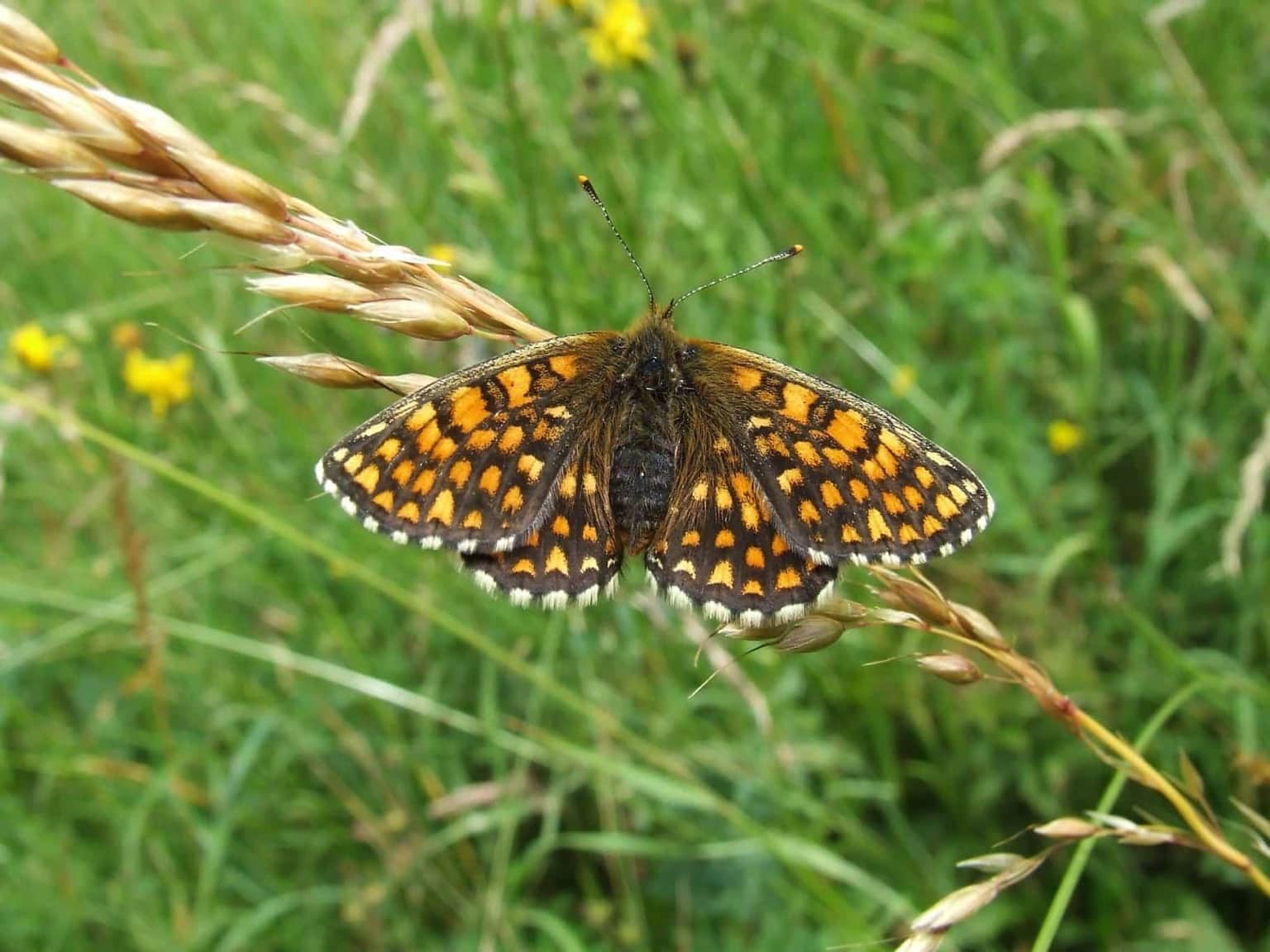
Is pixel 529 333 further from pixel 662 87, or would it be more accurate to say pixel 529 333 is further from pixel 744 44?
pixel 744 44

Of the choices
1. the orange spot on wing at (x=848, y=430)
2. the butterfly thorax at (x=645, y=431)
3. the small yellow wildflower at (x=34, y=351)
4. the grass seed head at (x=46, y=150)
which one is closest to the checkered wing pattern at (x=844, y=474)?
the orange spot on wing at (x=848, y=430)

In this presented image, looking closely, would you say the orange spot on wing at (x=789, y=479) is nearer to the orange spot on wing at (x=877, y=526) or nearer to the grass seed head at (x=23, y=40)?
the orange spot on wing at (x=877, y=526)

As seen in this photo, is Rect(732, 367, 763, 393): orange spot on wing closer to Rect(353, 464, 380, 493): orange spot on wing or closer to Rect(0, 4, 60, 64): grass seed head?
Rect(353, 464, 380, 493): orange spot on wing

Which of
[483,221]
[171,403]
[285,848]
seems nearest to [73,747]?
[285,848]

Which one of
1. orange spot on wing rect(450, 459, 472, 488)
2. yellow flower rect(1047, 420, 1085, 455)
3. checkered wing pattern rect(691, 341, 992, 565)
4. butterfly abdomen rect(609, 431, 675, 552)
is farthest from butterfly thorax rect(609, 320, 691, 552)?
yellow flower rect(1047, 420, 1085, 455)

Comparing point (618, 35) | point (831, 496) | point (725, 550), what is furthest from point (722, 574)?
point (618, 35)
